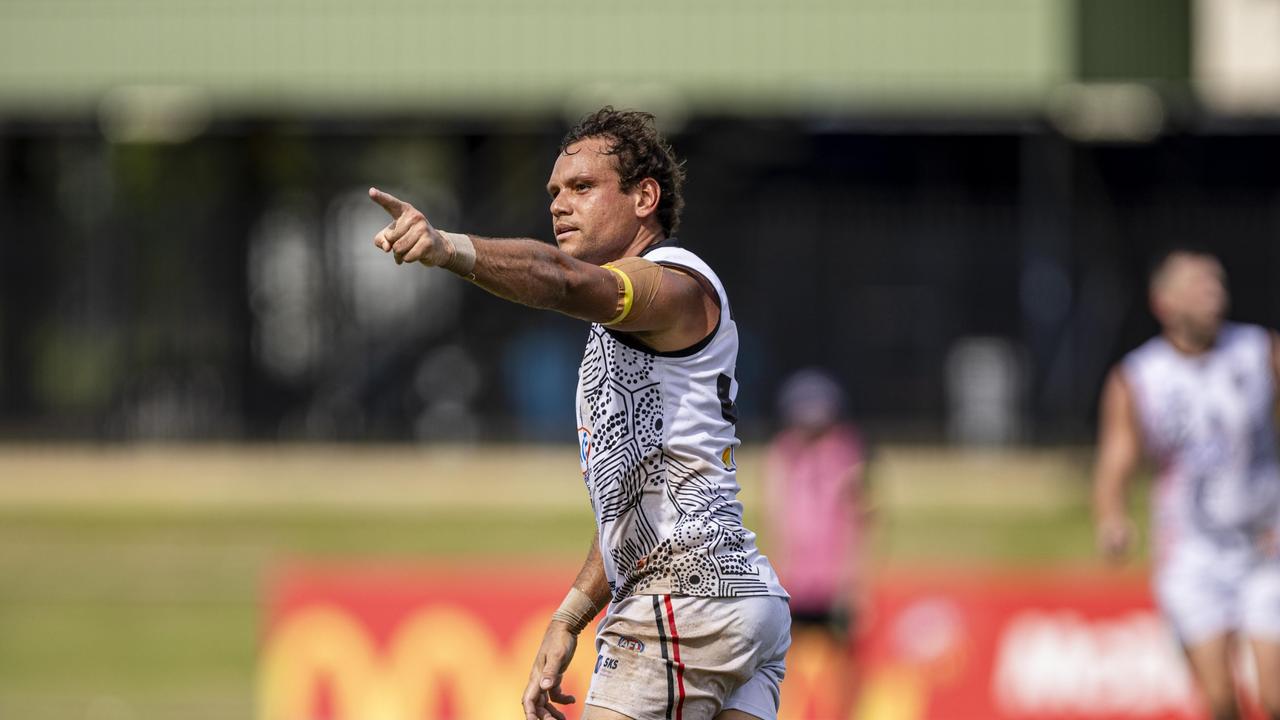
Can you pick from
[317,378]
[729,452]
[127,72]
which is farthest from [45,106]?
[729,452]

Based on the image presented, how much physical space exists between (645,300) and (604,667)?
3.39 feet

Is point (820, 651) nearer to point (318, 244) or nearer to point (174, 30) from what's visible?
point (318, 244)

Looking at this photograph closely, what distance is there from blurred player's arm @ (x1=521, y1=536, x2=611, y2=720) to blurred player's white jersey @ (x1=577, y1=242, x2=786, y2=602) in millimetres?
334

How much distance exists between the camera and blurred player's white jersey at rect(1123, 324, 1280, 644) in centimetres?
881

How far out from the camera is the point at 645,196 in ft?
17.3

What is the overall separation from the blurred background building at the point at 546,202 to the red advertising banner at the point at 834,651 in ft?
39.7

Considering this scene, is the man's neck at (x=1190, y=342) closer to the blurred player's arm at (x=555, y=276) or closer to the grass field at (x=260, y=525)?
the blurred player's arm at (x=555, y=276)

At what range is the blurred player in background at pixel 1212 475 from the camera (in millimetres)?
8758

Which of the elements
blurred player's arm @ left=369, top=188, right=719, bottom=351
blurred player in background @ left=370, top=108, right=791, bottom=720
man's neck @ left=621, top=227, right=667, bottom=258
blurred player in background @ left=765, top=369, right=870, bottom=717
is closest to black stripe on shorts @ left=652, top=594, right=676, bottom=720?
blurred player in background @ left=370, top=108, right=791, bottom=720

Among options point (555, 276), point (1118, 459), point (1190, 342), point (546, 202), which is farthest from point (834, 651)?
point (546, 202)

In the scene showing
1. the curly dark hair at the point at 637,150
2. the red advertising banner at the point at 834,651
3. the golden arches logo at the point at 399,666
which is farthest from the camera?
the golden arches logo at the point at 399,666

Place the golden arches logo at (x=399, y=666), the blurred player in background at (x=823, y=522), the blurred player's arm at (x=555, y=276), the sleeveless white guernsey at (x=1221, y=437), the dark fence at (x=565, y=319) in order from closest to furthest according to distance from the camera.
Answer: the blurred player's arm at (x=555, y=276) < the sleeveless white guernsey at (x=1221, y=437) < the golden arches logo at (x=399, y=666) < the blurred player in background at (x=823, y=522) < the dark fence at (x=565, y=319)

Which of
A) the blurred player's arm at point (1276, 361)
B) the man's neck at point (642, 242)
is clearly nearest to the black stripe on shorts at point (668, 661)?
the man's neck at point (642, 242)

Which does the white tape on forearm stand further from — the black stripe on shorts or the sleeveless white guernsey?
the sleeveless white guernsey
